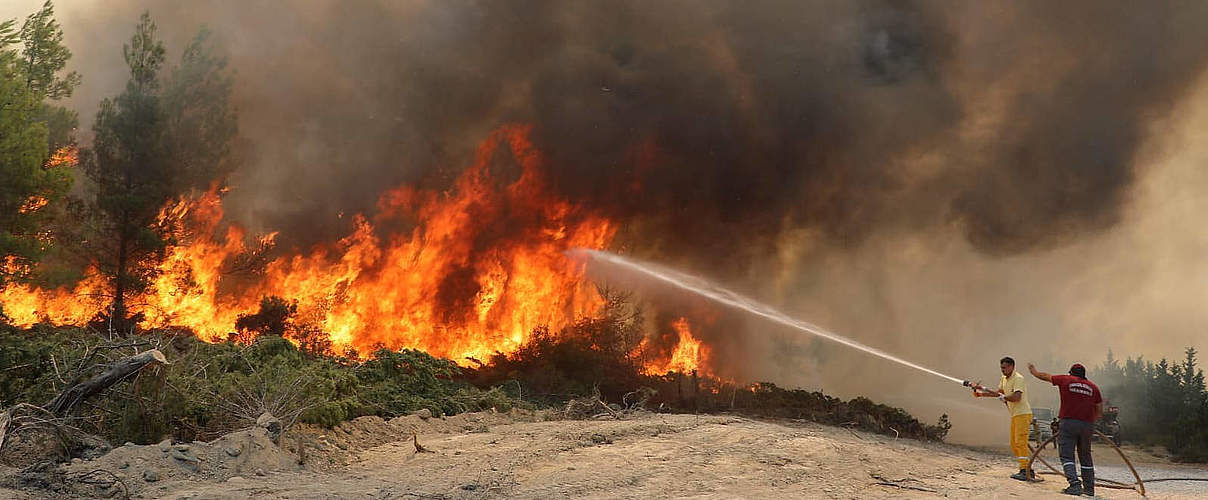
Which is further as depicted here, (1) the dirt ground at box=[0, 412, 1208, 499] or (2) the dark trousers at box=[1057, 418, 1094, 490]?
(2) the dark trousers at box=[1057, 418, 1094, 490]

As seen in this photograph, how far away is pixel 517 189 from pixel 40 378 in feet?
55.3

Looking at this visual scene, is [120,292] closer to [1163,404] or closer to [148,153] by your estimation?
[148,153]

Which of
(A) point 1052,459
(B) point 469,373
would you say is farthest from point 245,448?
(A) point 1052,459

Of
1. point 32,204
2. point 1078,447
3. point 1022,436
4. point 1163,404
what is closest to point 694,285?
point 1163,404

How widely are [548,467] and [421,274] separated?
48.6 feet

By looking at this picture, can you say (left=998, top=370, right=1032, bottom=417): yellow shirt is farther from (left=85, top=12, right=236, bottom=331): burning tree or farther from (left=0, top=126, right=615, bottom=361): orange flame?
(left=85, top=12, right=236, bottom=331): burning tree

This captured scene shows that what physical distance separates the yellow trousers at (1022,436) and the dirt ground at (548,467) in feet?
1.46

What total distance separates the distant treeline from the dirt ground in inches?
84.3

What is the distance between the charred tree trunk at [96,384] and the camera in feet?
30.9

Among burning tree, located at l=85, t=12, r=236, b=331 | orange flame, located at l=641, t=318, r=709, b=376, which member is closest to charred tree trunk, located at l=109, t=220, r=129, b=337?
burning tree, located at l=85, t=12, r=236, b=331

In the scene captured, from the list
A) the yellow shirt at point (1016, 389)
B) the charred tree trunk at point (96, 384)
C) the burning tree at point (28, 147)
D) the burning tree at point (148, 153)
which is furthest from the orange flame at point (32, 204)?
the yellow shirt at point (1016, 389)

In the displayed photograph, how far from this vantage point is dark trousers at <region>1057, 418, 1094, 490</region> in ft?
35.0

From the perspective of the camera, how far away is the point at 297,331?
22.0m

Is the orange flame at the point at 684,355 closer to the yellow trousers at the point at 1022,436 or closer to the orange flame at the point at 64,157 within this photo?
the yellow trousers at the point at 1022,436
